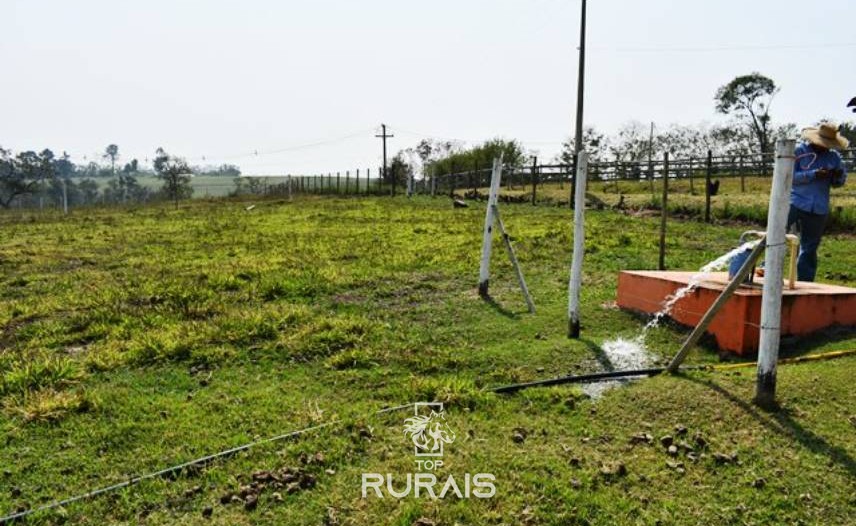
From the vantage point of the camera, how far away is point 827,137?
5.04 metres

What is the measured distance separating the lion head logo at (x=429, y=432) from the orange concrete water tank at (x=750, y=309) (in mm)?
2252

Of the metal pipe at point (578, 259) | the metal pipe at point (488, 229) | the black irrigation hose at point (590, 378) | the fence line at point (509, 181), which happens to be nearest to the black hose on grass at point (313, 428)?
the black irrigation hose at point (590, 378)

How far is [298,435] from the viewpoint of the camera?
344 centimetres

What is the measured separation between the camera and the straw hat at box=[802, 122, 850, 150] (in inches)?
196

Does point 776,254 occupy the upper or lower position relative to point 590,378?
upper

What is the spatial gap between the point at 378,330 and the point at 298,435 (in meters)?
2.07

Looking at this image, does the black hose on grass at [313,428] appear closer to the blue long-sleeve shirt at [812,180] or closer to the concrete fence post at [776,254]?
the concrete fence post at [776,254]

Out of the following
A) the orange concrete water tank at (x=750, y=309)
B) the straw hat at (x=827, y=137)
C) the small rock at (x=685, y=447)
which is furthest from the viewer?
the straw hat at (x=827, y=137)

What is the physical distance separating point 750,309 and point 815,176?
166 centimetres

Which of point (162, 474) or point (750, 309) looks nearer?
point (162, 474)

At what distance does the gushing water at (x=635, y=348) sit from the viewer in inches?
159

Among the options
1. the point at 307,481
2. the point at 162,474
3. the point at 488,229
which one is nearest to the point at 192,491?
the point at 162,474

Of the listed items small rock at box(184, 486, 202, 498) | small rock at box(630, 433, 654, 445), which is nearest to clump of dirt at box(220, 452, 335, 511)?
small rock at box(184, 486, 202, 498)

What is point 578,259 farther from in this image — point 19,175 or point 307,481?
point 19,175
